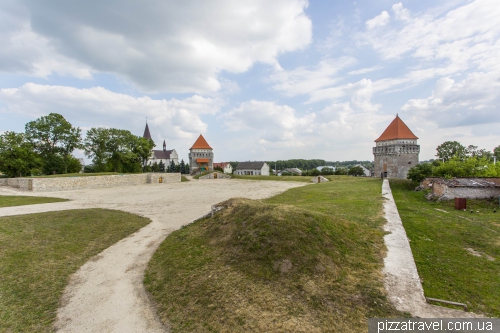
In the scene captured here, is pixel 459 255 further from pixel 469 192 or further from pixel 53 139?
pixel 53 139

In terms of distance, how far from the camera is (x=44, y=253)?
Answer: 22.2ft

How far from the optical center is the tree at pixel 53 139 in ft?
106

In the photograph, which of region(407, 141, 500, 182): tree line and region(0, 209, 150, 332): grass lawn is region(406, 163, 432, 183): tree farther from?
region(0, 209, 150, 332): grass lawn

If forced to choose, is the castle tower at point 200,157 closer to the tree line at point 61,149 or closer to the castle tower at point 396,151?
the tree line at point 61,149

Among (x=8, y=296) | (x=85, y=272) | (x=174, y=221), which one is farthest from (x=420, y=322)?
(x=174, y=221)

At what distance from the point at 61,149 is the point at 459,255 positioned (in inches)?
1767

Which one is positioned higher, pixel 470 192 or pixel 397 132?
pixel 397 132

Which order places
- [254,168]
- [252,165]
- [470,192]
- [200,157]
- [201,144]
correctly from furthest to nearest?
[252,165] < [254,168] < [201,144] < [200,157] < [470,192]

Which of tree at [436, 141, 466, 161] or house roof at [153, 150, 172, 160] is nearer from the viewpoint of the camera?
tree at [436, 141, 466, 161]

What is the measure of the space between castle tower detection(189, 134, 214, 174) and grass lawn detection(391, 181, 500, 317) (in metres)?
51.3

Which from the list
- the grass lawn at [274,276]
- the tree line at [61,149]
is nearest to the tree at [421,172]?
the grass lawn at [274,276]

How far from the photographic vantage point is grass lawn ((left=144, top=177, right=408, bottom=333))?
346 centimetres

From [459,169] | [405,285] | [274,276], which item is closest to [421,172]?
[459,169]

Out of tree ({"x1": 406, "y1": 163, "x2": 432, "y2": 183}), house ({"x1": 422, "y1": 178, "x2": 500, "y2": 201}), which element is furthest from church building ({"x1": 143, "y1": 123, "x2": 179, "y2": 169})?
house ({"x1": 422, "y1": 178, "x2": 500, "y2": 201})
